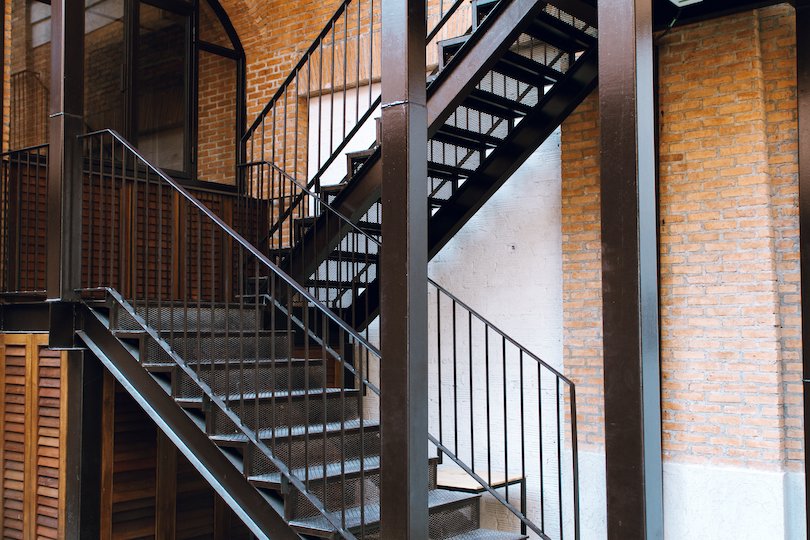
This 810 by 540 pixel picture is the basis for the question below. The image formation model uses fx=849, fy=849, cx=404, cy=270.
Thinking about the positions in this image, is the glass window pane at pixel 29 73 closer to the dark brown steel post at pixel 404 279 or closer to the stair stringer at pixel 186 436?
the stair stringer at pixel 186 436

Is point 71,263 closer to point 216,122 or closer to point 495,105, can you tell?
point 495,105

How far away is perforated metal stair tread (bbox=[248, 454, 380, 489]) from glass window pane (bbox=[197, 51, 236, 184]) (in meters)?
4.14

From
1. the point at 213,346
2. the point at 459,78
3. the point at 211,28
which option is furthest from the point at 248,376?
the point at 211,28

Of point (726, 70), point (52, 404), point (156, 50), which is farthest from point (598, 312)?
point (156, 50)

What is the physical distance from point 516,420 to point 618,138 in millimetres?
3324

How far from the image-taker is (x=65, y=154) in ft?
16.1

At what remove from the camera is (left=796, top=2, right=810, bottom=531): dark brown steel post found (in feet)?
15.2

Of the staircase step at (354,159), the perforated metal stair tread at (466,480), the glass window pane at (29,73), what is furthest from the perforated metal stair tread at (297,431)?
the glass window pane at (29,73)

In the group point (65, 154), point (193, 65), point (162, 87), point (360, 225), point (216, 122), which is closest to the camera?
point (65, 154)

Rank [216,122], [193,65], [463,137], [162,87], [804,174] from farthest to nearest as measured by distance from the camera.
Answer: [216,122]
[193,65]
[162,87]
[463,137]
[804,174]

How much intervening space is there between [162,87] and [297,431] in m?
4.45

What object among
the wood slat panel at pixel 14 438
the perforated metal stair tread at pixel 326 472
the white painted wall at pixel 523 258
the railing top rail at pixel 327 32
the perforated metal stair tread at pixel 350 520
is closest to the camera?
the perforated metal stair tread at pixel 350 520

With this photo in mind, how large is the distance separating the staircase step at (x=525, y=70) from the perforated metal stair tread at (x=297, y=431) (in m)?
2.19

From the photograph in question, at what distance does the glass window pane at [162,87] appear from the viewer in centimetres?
757
